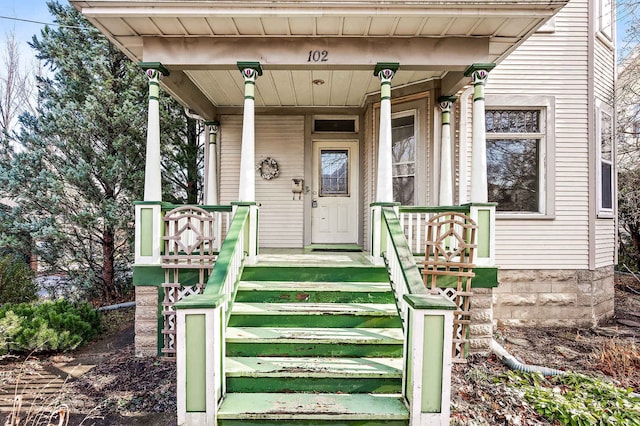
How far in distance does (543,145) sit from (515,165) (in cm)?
52

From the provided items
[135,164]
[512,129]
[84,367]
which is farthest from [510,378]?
[135,164]

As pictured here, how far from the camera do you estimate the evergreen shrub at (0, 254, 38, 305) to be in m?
5.40

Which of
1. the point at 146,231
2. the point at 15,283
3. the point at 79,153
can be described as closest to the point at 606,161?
the point at 146,231

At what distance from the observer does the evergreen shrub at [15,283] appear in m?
5.40

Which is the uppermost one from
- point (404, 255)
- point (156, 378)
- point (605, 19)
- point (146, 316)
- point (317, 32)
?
point (605, 19)

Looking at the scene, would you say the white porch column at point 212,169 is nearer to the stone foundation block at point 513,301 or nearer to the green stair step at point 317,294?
the green stair step at point 317,294

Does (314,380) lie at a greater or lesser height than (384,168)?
lesser

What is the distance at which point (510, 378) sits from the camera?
3.35m

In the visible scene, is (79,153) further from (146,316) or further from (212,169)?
(146,316)

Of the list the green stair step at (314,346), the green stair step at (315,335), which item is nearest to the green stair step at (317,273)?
the green stair step at (315,335)

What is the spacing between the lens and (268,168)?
6148 millimetres

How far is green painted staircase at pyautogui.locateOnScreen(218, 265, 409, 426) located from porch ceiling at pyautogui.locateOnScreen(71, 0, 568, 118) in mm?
2568

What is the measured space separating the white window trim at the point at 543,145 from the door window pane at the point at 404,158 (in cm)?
129

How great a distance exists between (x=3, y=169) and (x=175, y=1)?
570cm
